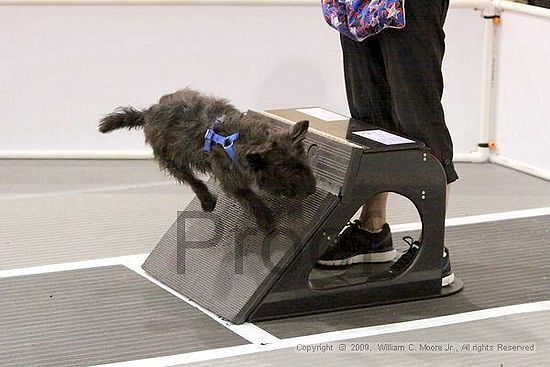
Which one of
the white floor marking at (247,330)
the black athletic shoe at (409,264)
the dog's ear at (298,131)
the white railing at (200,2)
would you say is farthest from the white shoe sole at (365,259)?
the white railing at (200,2)

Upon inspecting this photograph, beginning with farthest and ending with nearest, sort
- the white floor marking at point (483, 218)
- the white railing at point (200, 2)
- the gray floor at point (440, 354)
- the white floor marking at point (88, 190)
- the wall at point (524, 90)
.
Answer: the white railing at point (200, 2), the wall at point (524, 90), the white floor marking at point (88, 190), the white floor marking at point (483, 218), the gray floor at point (440, 354)

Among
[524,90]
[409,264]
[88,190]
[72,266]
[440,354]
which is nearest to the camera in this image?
[440,354]

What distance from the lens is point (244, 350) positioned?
2662 mm

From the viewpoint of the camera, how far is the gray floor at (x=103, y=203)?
140 inches

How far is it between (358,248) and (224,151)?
631mm

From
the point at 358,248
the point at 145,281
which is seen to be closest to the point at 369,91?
the point at 358,248

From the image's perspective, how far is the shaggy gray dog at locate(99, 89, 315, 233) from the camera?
272cm

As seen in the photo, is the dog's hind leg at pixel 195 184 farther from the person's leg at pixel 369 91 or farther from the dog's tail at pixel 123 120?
the person's leg at pixel 369 91

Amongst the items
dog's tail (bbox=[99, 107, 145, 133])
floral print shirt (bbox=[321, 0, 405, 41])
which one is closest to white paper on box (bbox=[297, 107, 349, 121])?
floral print shirt (bbox=[321, 0, 405, 41])

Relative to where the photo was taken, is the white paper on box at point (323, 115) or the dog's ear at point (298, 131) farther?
the white paper on box at point (323, 115)

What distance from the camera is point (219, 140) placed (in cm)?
280

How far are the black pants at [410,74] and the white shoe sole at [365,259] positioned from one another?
0.35 m

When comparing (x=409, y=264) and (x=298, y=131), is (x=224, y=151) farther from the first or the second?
(x=409, y=264)

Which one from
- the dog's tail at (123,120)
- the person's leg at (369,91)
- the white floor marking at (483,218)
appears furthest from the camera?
the white floor marking at (483,218)
